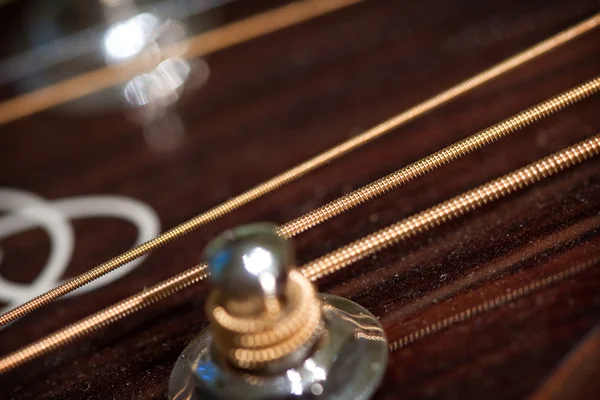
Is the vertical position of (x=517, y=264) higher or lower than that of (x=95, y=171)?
lower

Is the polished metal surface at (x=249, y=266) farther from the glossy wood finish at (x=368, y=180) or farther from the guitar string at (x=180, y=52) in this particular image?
the guitar string at (x=180, y=52)

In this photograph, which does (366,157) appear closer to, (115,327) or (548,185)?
(548,185)

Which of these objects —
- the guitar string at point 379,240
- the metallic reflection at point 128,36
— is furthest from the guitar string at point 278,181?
the metallic reflection at point 128,36

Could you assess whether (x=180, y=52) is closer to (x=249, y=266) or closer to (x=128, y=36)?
(x=128, y=36)

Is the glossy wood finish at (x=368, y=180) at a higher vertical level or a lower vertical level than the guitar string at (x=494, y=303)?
higher

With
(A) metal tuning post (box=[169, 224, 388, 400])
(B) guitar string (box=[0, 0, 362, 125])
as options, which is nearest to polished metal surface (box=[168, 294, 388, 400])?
(A) metal tuning post (box=[169, 224, 388, 400])

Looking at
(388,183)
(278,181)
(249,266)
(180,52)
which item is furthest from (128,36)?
(249,266)

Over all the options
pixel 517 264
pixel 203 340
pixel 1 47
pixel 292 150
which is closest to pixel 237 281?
pixel 203 340

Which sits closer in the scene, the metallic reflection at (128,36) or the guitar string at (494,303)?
the guitar string at (494,303)
